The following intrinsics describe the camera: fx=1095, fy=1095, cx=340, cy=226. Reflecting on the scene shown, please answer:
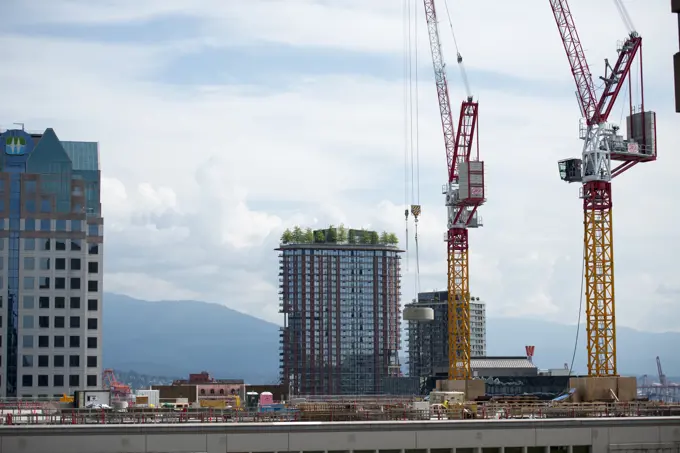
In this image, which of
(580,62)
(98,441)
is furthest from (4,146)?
(98,441)

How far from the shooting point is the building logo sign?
589 ft

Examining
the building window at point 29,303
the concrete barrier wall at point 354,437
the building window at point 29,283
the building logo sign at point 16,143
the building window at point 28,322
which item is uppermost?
the building logo sign at point 16,143

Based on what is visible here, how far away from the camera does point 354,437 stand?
85875 mm

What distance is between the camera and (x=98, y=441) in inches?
3199

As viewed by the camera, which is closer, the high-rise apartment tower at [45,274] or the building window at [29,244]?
the high-rise apartment tower at [45,274]

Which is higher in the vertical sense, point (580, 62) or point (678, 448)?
point (580, 62)

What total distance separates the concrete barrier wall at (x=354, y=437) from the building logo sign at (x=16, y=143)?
106934 mm

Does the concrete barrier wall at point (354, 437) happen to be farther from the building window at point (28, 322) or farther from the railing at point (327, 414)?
the building window at point (28, 322)

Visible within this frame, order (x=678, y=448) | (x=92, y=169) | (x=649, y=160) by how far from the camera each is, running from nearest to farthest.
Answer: (x=678, y=448) → (x=649, y=160) → (x=92, y=169)

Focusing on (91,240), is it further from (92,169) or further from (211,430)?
(211,430)

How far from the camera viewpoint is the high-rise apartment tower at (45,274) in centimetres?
17288

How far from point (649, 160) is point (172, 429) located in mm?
112733

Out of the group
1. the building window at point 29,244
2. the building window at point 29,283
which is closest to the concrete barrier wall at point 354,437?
the building window at point 29,283

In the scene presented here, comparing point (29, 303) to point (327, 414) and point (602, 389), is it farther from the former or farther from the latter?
point (327, 414)
